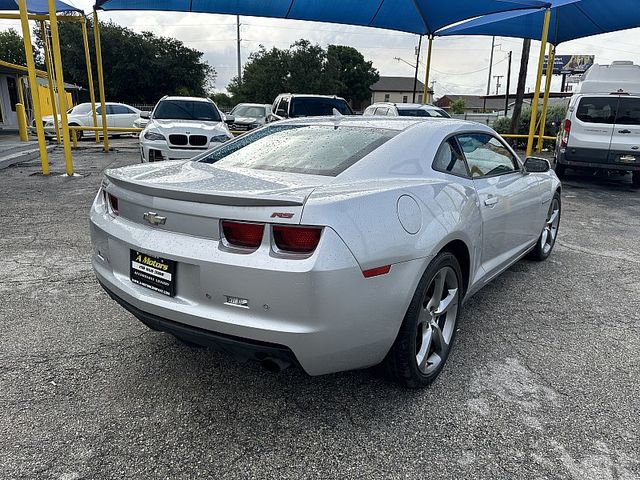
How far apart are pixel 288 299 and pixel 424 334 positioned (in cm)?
103

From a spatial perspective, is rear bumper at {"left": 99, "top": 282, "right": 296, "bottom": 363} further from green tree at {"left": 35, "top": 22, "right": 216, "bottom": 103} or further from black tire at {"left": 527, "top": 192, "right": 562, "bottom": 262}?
green tree at {"left": 35, "top": 22, "right": 216, "bottom": 103}

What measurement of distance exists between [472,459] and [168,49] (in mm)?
46524

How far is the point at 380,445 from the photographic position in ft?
7.43

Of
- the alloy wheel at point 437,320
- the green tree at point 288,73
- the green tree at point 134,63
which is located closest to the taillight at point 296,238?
the alloy wheel at point 437,320

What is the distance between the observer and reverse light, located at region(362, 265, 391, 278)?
7.04ft

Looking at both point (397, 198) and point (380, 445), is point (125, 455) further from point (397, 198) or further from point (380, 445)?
point (397, 198)

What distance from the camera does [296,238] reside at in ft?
6.79

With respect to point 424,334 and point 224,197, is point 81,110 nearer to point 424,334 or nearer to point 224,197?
point 224,197

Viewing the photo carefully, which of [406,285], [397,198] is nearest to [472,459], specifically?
[406,285]

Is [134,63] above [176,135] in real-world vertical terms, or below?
above

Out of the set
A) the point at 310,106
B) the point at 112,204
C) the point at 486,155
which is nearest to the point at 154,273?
the point at 112,204

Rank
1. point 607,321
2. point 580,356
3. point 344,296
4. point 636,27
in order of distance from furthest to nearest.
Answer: point 636,27
point 607,321
point 580,356
point 344,296

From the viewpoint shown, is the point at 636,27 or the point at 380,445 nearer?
the point at 380,445

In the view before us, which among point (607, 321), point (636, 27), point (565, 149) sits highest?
point (636, 27)
